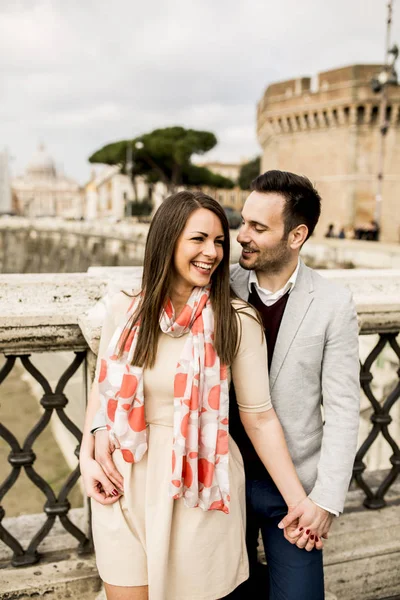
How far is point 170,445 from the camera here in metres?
1.30

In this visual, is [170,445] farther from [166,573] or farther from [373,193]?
[373,193]

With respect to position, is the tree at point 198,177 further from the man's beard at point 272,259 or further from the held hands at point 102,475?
the held hands at point 102,475

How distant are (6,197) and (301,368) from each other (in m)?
58.9

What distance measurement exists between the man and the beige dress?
0.13 meters

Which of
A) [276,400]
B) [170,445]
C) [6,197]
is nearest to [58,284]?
[170,445]

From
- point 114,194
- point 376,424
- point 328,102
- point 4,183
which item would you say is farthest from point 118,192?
point 376,424

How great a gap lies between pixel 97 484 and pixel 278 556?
0.50 metres

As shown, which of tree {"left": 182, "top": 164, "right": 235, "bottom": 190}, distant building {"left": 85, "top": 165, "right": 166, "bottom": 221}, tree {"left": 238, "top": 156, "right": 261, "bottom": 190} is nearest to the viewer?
tree {"left": 182, "top": 164, "right": 235, "bottom": 190}

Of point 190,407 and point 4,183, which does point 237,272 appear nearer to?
point 190,407

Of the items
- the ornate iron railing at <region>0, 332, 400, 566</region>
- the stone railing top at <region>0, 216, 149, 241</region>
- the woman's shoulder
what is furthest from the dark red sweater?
the stone railing top at <region>0, 216, 149, 241</region>

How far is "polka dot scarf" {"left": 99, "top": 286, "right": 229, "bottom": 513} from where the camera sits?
4.10 ft

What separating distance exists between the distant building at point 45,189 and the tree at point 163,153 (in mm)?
54631

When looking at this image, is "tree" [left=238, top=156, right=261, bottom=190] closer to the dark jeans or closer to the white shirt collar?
the white shirt collar

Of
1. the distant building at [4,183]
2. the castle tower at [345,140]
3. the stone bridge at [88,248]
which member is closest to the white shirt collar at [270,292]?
the stone bridge at [88,248]
